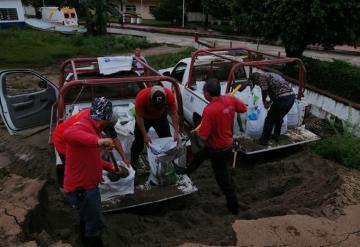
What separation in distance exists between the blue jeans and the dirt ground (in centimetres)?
35

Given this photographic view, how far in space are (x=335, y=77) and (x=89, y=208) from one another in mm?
12011

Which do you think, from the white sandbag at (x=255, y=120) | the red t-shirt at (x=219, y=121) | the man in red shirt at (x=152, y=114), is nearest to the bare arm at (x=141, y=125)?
the man in red shirt at (x=152, y=114)

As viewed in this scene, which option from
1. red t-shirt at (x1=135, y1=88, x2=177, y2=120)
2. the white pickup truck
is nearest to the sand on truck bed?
the white pickup truck

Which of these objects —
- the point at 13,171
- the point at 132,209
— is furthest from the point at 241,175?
the point at 13,171

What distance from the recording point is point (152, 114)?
19.5 ft

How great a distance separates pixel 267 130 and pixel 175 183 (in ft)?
7.81

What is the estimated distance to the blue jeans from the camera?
4281 mm

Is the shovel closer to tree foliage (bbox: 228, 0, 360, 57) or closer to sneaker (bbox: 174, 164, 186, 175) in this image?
sneaker (bbox: 174, 164, 186, 175)

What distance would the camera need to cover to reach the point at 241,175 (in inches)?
282

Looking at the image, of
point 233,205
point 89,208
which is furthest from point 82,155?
point 233,205

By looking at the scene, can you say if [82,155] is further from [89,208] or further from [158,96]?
[158,96]

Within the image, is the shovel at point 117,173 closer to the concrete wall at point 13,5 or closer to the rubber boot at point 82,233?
the rubber boot at point 82,233

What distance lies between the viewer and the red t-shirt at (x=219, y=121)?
5.34 metres

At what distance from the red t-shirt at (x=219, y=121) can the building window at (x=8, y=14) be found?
1165 inches
